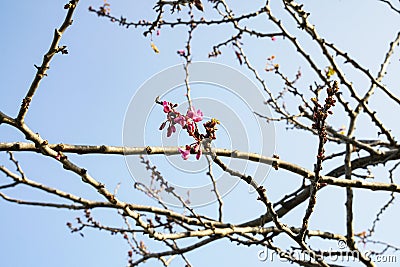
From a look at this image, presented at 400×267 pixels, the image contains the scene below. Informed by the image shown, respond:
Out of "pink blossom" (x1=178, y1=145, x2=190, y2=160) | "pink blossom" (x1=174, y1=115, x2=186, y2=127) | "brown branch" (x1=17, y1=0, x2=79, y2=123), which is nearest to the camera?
"brown branch" (x1=17, y1=0, x2=79, y2=123)

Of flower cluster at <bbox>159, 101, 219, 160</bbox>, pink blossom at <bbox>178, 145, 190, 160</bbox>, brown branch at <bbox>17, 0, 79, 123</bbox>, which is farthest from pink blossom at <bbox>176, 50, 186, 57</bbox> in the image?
brown branch at <bbox>17, 0, 79, 123</bbox>

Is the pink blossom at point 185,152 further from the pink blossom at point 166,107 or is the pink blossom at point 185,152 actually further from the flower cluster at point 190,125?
the pink blossom at point 166,107

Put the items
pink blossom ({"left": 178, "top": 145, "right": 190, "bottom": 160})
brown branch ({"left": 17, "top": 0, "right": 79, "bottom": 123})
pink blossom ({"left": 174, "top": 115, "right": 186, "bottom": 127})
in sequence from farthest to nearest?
pink blossom ({"left": 174, "top": 115, "right": 186, "bottom": 127}) < pink blossom ({"left": 178, "top": 145, "right": 190, "bottom": 160}) < brown branch ({"left": 17, "top": 0, "right": 79, "bottom": 123})

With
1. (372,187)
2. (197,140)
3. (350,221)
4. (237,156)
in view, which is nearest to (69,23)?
(197,140)

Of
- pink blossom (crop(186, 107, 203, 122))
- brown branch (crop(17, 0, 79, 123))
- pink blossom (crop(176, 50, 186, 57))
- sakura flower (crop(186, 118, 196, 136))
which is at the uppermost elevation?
pink blossom (crop(176, 50, 186, 57))

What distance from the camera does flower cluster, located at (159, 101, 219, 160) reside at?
5.42 ft

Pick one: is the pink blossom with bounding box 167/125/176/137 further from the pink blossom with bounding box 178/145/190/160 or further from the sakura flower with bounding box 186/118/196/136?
the pink blossom with bounding box 178/145/190/160

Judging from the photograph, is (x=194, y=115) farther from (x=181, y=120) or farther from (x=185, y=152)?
(x=185, y=152)

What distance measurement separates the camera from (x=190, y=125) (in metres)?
1.76

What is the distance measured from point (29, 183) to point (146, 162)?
1403mm

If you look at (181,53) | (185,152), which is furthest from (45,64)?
(181,53)

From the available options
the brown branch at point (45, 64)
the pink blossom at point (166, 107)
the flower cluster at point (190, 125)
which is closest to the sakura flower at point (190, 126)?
the flower cluster at point (190, 125)

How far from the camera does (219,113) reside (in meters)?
2.13

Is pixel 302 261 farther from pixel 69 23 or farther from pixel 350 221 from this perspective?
pixel 69 23
